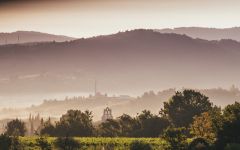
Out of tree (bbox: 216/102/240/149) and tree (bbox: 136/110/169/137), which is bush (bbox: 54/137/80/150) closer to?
tree (bbox: 216/102/240/149)

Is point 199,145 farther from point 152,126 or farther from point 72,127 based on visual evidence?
point 72,127

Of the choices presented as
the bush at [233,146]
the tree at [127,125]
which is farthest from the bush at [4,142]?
the tree at [127,125]

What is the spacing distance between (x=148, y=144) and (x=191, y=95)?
85.5 meters

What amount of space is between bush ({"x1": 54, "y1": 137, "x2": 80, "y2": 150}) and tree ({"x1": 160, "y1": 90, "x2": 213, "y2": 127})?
6777 cm

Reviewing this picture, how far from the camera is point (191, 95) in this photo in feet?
479

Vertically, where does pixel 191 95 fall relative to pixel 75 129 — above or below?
above

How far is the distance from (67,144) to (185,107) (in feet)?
253

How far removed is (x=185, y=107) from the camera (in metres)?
141

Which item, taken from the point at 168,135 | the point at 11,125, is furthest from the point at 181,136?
the point at 11,125

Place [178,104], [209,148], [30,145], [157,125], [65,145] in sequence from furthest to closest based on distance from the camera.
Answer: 1. [178,104]
2. [157,125]
3. [30,145]
4. [65,145]
5. [209,148]

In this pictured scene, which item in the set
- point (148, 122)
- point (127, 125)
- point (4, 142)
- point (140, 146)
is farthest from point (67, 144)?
point (127, 125)

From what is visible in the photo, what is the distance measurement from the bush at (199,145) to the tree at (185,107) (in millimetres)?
72289

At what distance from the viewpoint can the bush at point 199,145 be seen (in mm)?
59375

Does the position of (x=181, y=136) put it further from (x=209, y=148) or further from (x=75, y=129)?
(x=75, y=129)
